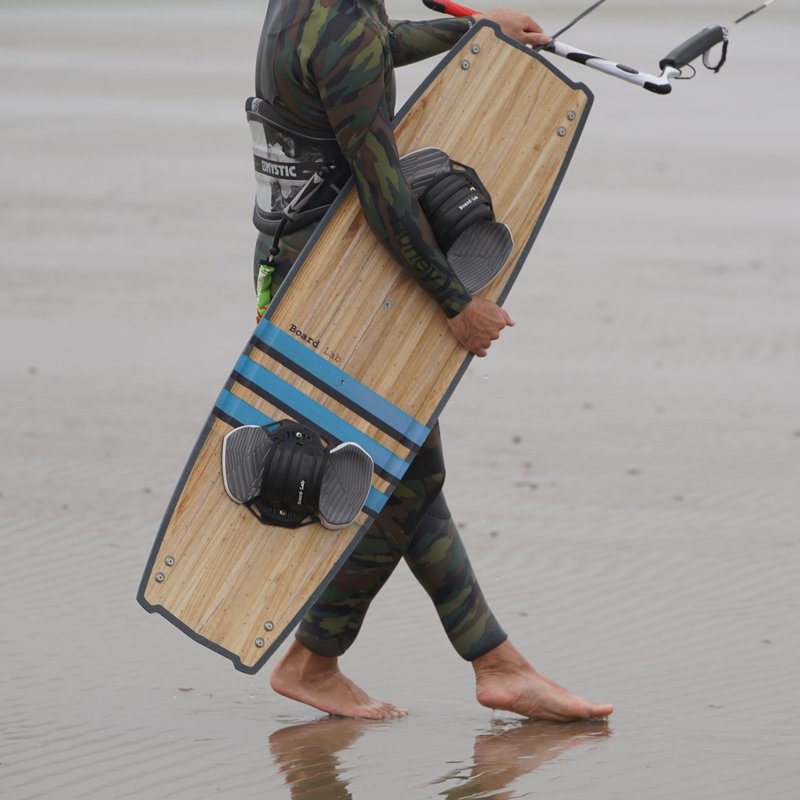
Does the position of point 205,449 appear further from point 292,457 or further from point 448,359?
point 448,359

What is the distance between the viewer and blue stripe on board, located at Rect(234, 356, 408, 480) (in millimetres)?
4406

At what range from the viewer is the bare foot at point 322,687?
4.70 m

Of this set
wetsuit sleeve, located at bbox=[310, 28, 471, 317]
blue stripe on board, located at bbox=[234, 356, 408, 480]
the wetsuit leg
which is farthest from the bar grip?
blue stripe on board, located at bbox=[234, 356, 408, 480]

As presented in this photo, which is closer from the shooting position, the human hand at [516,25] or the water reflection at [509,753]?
the water reflection at [509,753]

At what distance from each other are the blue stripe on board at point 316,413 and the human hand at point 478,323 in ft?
1.15

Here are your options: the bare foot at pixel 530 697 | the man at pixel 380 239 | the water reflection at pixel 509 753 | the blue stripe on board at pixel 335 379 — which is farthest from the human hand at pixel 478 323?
the water reflection at pixel 509 753

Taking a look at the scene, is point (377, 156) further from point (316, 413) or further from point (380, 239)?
point (316, 413)

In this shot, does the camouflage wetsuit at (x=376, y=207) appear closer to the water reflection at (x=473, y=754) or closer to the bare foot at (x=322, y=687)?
the bare foot at (x=322, y=687)

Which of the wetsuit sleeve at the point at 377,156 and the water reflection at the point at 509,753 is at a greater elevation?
the wetsuit sleeve at the point at 377,156

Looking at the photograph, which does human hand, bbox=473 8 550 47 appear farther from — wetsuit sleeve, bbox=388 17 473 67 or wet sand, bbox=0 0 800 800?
wet sand, bbox=0 0 800 800

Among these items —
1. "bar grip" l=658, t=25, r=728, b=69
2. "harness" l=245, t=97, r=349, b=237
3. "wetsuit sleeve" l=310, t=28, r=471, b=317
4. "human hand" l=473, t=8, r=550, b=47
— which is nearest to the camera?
"wetsuit sleeve" l=310, t=28, r=471, b=317

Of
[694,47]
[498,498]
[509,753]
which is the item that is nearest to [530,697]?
[509,753]

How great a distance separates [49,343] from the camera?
9672 millimetres

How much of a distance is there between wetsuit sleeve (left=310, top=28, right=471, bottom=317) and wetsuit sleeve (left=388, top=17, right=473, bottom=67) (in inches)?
15.4
